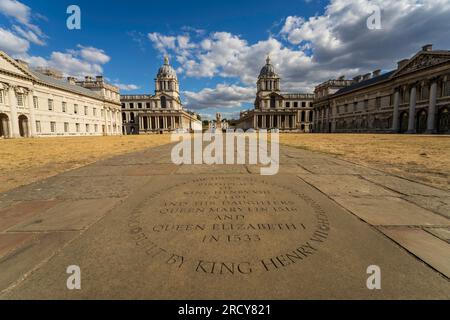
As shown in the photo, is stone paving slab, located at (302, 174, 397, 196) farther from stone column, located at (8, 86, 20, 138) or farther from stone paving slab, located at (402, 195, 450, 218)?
stone column, located at (8, 86, 20, 138)

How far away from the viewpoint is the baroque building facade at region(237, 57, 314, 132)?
87688 mm

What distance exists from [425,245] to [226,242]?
2.30 metres

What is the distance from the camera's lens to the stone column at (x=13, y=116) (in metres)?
34.6

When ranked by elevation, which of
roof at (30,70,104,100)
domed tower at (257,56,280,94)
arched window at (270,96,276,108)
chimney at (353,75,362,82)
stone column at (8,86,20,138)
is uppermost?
domed tower at (257,56,280,94)

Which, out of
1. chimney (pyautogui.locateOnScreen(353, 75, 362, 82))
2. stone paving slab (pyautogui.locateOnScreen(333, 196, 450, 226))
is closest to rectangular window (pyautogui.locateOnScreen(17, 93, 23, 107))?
stone paving slab (pyautogui.locateOnScreen(333, 196, 450, 226))

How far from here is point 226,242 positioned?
97.3 inches

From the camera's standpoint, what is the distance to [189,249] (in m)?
2.33

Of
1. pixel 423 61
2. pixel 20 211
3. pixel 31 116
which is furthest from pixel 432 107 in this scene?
pixel 31 116

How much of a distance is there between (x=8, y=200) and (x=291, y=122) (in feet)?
302

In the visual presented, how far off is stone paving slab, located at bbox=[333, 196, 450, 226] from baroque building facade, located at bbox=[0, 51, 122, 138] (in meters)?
→ 49.2

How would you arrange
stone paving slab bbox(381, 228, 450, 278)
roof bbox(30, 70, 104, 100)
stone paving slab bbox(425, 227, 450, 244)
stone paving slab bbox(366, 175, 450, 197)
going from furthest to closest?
roof bbox(30, 70, 104, 100) → stone paving slab bbox(366, 175, 450, 197) → stone paving slab bbox(425, 227, 450, 244) → stone paving slab bbox(381, 228, 450, 278)

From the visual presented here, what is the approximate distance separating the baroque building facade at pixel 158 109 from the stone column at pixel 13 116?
53330mm
